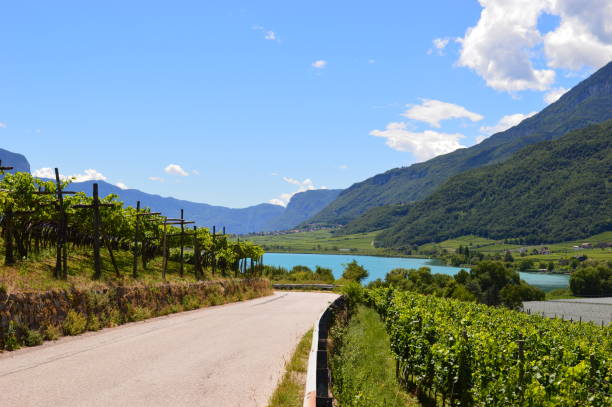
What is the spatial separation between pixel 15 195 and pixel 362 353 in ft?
58.6

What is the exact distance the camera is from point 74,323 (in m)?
15.8

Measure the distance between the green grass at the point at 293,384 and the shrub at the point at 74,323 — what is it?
7.54 m

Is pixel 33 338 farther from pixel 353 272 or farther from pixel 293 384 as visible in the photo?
pixel 353 272

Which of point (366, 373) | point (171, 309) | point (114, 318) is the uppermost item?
point (114, 318)

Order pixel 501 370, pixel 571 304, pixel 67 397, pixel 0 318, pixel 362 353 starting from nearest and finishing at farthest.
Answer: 1. pixel 67 397
2. pixel 501 370
3. pixel 0 318
4. pixel 362 353
5. pixel 571 304

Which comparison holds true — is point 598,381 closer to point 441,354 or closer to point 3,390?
point 441,354

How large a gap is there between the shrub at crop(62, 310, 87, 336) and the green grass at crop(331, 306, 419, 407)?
8776mm

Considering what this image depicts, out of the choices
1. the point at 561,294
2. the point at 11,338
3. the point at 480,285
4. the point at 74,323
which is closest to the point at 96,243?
the point at 74,323

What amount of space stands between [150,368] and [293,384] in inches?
141

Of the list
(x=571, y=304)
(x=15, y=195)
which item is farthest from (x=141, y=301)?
(x=571, y=304)

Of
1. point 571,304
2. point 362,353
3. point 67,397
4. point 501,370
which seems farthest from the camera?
point 571,304

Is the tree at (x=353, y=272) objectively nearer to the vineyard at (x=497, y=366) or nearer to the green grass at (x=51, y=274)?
the green grass at (x=51, y=274)

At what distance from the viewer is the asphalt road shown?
29.1 feet

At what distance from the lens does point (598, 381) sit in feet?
35.7
